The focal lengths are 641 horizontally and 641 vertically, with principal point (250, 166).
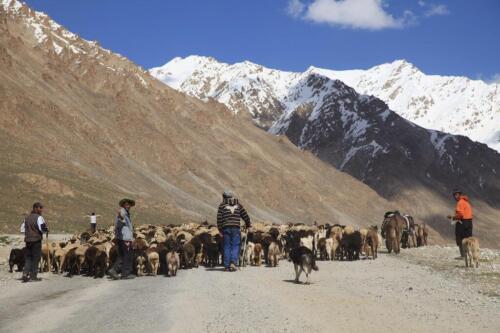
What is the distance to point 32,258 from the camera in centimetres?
1797

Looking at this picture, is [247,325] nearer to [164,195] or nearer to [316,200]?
[164,195]

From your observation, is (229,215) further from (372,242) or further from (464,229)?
(464,229)

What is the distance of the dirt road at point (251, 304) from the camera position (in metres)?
10.6

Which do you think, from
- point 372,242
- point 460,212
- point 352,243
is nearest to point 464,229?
point 460,212

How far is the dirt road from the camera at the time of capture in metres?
10.6

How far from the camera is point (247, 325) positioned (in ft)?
34.0

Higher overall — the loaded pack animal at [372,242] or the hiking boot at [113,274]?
the loaded pack animal at [372,242]

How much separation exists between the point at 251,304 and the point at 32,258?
27.5 ft

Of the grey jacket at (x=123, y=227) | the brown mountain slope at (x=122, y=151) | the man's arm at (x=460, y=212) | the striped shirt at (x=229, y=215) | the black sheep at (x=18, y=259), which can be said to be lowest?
the black sheep at (x=18, y=259)

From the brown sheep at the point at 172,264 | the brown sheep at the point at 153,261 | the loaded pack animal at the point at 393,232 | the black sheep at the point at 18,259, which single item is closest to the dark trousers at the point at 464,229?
the loaded pack animal at the point at 393,232

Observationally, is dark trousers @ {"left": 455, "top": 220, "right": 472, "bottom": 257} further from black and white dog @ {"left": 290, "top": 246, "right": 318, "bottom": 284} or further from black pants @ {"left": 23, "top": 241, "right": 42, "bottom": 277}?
black pants @ {"left": 23, "top": 241, "right": 42, "bottom": 277}

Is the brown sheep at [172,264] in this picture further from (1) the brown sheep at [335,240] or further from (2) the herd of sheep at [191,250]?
(1) the brown sheep at [335,240]

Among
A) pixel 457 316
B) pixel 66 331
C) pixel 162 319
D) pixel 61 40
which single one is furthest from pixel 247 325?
pixel 61 40

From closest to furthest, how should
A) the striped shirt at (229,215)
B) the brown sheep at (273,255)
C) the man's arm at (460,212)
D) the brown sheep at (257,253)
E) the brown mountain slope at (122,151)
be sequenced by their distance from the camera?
1. the striped shirt at (229,215)
2. the brown sheep at (273,255)
3. the brown sheep at (257,253)
4. the man's arm at (460,212)
5. the brown mountain slope at (122,151)
